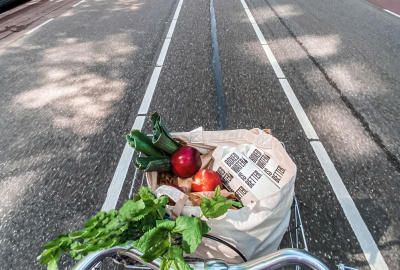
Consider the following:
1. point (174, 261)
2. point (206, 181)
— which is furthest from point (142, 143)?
point (174, 261)

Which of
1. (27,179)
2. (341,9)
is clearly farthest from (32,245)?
(341,9)

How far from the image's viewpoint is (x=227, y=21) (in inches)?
286

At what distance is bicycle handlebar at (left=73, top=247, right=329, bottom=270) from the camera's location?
3.49ft

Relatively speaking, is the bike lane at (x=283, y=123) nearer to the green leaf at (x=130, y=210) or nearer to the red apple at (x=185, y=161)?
the red apple at (x=185, y=161)

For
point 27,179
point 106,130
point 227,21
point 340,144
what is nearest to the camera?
point 27,179

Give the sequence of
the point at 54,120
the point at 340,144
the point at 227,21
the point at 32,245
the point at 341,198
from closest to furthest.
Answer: the point at 32,245 < the point at 341,198 < the point at 340,144 < the point at 54,120 < the point at 227,21

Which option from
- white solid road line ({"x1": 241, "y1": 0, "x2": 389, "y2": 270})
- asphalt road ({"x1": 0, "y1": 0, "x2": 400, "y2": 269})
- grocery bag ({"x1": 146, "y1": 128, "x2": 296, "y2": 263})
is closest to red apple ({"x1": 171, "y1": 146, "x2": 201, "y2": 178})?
grocery bag ({"x1": 146, "y1": 128, "x2": 296, "y2": 263})

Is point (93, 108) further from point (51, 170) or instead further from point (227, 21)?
point (227, 21)

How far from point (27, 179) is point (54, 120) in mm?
1100

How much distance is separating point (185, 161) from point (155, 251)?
866 mm

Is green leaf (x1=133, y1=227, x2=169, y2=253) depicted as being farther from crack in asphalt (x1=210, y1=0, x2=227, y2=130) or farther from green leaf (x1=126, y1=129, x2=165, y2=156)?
crack in asphalt (x1=210, y1=0, x2=227, y2=130)

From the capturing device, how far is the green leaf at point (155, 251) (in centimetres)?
101

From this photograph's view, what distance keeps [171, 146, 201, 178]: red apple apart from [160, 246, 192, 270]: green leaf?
33.8 inches

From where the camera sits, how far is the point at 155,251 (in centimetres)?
102
